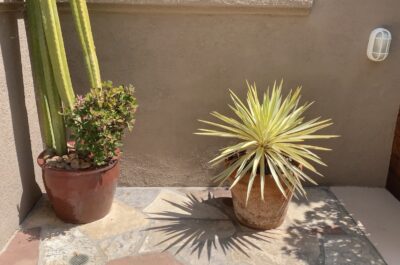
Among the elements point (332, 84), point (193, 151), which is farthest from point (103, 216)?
point (332, 84)

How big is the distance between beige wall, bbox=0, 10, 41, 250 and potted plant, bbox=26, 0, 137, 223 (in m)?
0.15

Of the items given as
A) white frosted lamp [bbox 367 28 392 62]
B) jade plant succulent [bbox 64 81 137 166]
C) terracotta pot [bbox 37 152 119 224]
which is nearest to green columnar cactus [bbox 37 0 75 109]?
jade plant succulent [bbox 64 81 137 166]

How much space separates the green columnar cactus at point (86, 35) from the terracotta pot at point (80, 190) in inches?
28.8

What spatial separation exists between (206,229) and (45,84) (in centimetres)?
180

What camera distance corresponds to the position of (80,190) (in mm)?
2941

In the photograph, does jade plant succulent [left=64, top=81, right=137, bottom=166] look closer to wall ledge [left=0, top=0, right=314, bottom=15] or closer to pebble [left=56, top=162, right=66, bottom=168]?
pebble [left=56, top=162, right=66, bottom=168]

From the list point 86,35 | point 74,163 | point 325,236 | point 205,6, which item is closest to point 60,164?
point 74,163

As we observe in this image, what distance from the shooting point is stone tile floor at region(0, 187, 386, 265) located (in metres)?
2.74

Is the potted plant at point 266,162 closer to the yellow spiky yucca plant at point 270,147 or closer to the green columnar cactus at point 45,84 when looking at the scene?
the yellow spiky yucca plant at point 270,147

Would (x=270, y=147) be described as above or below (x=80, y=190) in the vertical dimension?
above

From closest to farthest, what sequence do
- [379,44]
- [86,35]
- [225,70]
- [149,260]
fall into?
[149,260], [86,35], [379,44], [225,70]

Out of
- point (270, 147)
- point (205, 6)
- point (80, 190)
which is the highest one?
point (205, 6)

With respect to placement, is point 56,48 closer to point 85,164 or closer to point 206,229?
point 85,164

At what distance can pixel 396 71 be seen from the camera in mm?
3514
